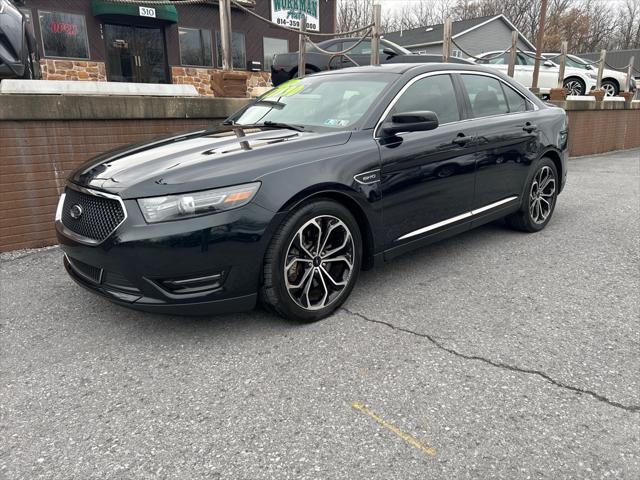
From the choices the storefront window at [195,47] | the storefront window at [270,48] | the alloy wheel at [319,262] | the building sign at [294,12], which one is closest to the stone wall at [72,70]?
the storefront window at [195,47]

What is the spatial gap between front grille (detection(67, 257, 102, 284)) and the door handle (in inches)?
108

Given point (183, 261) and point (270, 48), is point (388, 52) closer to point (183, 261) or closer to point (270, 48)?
point (270, 48)

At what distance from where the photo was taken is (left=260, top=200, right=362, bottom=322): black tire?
2.91 meters

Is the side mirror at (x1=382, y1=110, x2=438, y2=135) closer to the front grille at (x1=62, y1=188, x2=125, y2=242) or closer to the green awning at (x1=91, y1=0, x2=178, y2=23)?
the front grille at (x1=62, y1=188, x2=125, y2=242)

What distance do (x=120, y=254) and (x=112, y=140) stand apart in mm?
2655

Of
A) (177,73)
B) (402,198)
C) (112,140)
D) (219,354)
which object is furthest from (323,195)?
(177,73)

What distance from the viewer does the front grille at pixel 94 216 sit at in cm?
274

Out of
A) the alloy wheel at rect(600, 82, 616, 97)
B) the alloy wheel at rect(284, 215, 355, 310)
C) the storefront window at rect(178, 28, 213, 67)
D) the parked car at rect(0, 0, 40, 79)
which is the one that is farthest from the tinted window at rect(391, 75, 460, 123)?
the alloy wheel at rect(600, 82, 616, 97)

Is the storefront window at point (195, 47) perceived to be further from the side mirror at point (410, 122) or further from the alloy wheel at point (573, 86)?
the side mirror at point (410, 122)

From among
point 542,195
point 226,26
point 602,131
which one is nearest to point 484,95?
point 542,195

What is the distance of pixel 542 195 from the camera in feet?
17.0

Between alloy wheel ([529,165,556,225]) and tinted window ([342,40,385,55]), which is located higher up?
tinted window ([342,40,385,55])

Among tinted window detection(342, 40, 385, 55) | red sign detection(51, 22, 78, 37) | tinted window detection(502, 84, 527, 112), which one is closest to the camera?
tinted window detection(502, 84, 527, 112)

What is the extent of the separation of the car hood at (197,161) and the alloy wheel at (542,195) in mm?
2605
